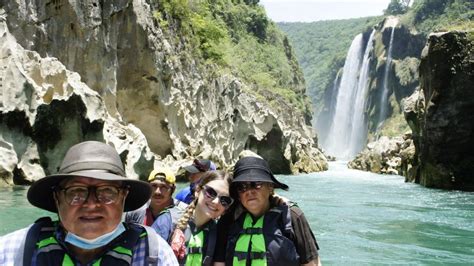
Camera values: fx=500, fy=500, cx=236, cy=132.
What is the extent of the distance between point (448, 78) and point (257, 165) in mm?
23263

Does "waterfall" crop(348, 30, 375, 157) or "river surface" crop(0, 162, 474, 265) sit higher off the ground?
"waterfall" crop(348, 30, 375, 157)

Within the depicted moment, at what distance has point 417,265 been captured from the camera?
8.91m

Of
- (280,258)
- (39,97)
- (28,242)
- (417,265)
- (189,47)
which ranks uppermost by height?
(189,47)

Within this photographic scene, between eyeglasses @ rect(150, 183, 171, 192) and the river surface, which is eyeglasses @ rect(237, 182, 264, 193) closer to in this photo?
eyeglasses @ rect(150, 183, 171, 192)

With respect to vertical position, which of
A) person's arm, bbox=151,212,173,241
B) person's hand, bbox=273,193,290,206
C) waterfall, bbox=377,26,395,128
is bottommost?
person's arm, bbox=151,212,173,241

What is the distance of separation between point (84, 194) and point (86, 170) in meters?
0.12

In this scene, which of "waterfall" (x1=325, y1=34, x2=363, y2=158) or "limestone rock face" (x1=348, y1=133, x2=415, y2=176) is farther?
"waterfall" (x1=325, y1=34, x2=363, y2=158)

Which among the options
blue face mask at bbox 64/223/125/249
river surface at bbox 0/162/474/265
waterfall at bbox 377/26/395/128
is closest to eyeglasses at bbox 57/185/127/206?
blue face mask at bbox 64/223/125/249

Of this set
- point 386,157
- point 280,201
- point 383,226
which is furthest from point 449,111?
point 280,201

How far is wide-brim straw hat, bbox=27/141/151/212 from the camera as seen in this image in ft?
6.94

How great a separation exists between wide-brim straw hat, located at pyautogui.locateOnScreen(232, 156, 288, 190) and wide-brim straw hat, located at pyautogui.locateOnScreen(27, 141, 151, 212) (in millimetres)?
1304

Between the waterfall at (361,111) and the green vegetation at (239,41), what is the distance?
30.3 ft

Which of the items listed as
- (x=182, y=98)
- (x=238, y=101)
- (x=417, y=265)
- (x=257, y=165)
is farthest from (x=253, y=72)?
(x=257, y=165)

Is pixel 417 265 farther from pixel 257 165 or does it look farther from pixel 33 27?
pixel 33 27
